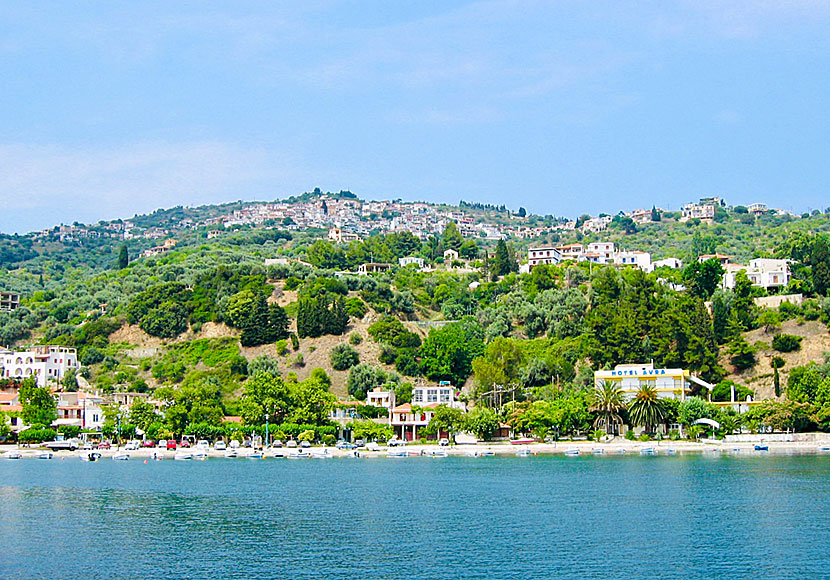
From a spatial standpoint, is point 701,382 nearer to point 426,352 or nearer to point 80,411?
point 426,352

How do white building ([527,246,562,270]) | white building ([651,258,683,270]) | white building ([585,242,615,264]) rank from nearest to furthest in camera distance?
white building ([651,258,683,270]), white building ([527,246,562,270]), white building ([585,242,615,264])

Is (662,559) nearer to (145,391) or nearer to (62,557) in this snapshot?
(62,557)

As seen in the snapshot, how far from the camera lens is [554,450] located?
80812mm

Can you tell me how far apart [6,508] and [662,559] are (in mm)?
33905

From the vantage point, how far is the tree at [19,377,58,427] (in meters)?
91.6

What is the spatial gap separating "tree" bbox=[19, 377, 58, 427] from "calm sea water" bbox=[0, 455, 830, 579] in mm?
22092

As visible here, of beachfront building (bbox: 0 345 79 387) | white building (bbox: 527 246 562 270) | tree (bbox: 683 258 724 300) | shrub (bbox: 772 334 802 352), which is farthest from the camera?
white building (bbox: 527 246 562 270)

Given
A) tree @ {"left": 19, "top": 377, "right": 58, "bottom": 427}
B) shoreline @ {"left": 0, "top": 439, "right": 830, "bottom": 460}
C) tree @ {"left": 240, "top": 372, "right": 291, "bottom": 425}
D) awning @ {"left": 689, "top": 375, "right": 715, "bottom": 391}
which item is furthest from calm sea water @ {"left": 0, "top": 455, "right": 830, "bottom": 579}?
tree @ {"left": 19, "top": 377, "right": 58, "bottom": 427}

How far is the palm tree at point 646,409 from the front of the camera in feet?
276

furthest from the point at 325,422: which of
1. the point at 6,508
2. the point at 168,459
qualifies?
the point at 6,508

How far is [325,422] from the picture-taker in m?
88.4

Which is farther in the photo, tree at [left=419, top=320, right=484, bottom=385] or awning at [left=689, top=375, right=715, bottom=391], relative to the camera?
tree at [left=419, top=320, right=484, bottom=385]

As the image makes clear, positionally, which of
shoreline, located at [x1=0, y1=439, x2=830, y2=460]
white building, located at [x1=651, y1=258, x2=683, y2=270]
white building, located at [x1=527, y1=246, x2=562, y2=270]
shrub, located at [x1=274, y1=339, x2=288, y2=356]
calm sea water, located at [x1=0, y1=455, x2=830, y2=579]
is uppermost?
white building, located at [x1=527, y1=246, x2=562, y2=270]

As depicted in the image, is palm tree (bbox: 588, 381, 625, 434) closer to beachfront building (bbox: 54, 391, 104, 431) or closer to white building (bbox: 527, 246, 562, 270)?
beachfront building (bbox: 54, 391, 104, 431)
